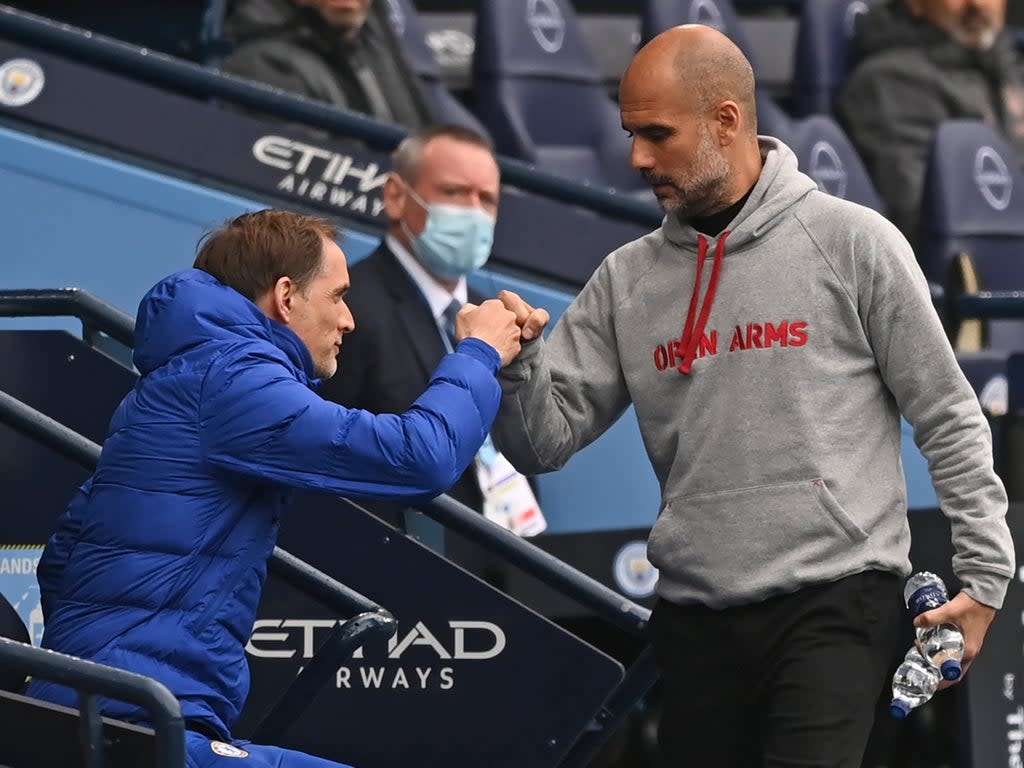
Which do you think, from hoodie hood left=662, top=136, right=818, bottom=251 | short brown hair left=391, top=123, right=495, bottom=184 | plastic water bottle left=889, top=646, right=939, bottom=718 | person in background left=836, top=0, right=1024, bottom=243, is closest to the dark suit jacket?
short brown hair left=391, top=123, right=495, bottom=184

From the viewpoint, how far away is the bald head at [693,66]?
3545mm

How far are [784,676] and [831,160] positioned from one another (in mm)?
4630

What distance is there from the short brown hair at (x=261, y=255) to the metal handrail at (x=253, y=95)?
2.72 metres

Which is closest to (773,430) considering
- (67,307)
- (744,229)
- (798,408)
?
(798,408)

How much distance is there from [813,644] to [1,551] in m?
1.83

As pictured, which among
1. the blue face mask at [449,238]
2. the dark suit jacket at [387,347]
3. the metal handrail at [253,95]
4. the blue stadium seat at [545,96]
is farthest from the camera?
the blue stadium seat at [545,96]

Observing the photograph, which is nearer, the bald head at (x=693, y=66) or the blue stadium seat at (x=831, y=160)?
the bald head at (x=693, y=66)

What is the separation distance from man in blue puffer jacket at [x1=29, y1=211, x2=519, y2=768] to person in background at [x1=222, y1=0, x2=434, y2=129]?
11.2ft

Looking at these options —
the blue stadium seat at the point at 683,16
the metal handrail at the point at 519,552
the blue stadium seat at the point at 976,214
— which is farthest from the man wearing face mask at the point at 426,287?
the blue stadium seat at the point at 683,16

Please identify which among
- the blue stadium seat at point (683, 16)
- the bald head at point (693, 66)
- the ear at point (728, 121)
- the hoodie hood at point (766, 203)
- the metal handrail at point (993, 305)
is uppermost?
the blue stadium seat at point (683, 16)

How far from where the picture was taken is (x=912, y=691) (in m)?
3.41

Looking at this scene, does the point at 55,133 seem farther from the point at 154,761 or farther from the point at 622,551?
the point at 154,761

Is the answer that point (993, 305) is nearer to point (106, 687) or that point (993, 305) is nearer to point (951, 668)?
point (951, 668)

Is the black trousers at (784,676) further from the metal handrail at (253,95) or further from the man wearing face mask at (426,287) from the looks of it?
the metal handrail at (253,95)
